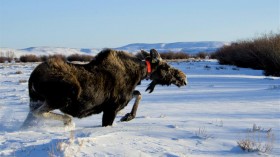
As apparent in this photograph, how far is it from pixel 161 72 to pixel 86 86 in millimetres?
1997

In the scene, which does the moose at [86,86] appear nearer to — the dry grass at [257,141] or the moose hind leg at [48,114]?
the moose hind leg at [48,114]

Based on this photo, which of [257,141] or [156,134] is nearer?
[257,141]

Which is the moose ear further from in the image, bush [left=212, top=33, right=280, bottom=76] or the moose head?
bush [left=212, top=33, right=280, bottom=76]

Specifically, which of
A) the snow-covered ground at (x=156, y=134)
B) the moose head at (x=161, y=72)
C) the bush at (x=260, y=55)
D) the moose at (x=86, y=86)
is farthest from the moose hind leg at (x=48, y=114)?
the bush at (x=260, y=55)

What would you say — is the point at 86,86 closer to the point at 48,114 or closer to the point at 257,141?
the point at 48,114

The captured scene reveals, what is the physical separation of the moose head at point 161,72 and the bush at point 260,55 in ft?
54.8

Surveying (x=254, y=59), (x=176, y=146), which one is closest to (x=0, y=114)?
(x=176, y=146)

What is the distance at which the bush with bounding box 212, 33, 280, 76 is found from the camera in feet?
80.2

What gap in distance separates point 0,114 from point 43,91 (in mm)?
2369

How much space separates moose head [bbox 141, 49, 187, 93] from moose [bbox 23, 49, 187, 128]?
0.08 m

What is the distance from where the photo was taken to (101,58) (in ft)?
24.5

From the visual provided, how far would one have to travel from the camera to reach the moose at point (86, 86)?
6.60 m

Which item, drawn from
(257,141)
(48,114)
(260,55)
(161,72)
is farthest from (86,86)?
(260,55)

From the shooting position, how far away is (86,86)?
6867 millimetres
